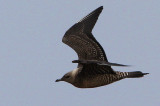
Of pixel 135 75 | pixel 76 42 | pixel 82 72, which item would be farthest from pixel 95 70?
pixel 76 42

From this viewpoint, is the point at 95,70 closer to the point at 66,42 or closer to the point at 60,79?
the point at 60,79

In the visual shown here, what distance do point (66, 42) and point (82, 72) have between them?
174 centimetres

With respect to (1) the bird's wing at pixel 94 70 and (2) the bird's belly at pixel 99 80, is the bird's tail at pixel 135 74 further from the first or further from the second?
(1) the bird's wing at pixel 94 70

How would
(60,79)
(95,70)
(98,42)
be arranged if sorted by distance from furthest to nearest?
(98,42) → (60,79) → (95,70)

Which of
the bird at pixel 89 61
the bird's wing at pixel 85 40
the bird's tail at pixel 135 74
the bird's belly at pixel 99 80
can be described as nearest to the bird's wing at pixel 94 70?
the bird at pixel 89 61

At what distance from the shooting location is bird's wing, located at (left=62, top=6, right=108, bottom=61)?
10484mm


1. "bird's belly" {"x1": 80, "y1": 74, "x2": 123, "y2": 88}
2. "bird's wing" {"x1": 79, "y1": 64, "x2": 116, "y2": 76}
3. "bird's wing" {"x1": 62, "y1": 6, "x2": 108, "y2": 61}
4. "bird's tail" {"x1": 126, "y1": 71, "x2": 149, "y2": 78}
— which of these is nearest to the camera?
"bird's wing" {"x1": 79, "y1": 64, "x2": 116, "y2": 76}

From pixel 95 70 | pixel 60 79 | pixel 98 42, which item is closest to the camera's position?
pixel 95 70

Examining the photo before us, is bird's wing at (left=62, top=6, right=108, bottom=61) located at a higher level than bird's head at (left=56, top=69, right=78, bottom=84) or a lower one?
higher

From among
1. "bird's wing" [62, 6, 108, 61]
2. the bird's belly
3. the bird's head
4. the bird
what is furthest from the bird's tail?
the bird's head

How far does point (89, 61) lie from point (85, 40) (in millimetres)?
2076

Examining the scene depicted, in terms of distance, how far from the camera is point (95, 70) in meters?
9.41

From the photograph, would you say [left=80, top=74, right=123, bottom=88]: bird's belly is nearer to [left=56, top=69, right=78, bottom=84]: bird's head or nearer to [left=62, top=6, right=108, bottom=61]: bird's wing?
[left=56, top=69, right=78, bottom=84]: bird's head

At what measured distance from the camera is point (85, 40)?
10891mm
